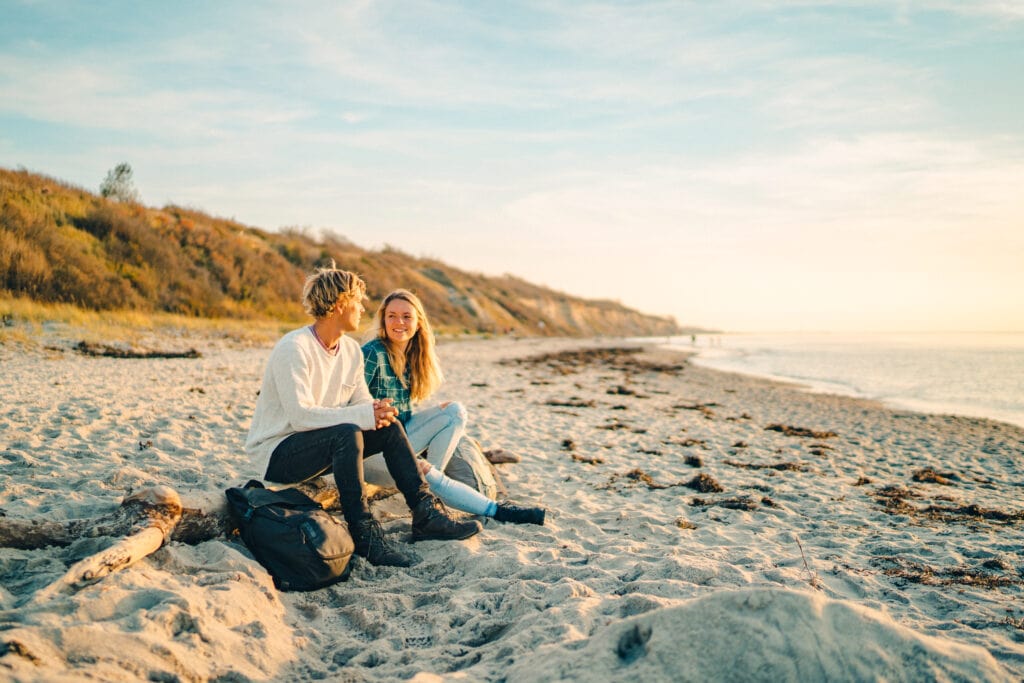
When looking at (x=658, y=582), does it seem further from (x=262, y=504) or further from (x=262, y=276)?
(x=262, y=276)

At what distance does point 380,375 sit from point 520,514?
1.51 metres

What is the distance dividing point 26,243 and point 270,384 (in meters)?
16.2

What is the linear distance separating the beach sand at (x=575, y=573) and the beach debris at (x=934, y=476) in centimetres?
5

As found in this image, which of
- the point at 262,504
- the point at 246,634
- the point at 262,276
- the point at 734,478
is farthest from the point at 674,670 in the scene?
the point at 262,276

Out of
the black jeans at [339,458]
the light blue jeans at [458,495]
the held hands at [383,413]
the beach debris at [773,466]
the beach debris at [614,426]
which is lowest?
the beach debris at [773,466]

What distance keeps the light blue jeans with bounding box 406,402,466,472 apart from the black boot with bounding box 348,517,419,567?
920 millimetres

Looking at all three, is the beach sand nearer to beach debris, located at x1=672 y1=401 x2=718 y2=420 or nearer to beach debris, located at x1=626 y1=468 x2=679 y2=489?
beach debris, located at x1=626 y1=468 x2=679 y2=489

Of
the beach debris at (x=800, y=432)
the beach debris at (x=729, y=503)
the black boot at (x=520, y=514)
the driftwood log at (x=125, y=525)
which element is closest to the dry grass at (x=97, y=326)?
the driftwood log at (x=125, y=525)

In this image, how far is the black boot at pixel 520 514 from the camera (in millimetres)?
4367

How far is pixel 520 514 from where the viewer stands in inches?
173

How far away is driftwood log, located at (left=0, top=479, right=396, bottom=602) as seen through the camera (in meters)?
2.78

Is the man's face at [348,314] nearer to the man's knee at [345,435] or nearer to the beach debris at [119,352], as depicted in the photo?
the man's knee at [345,435]

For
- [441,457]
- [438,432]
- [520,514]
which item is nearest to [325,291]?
[438,432]

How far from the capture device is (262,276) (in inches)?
1001
